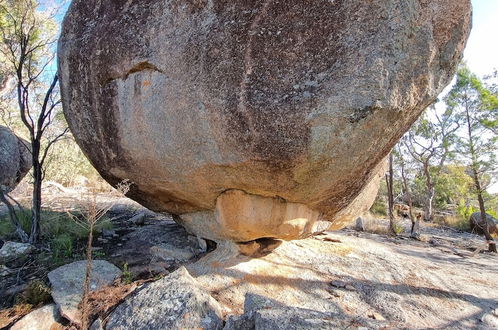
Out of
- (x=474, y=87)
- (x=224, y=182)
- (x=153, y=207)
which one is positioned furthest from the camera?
(x=474, y=87)

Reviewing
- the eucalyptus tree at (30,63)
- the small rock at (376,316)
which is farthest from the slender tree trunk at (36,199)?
the small rock at (376,316)

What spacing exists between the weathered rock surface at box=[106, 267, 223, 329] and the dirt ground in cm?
34

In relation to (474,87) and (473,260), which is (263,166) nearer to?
(473,260)

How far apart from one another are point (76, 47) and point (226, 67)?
69.8 inches

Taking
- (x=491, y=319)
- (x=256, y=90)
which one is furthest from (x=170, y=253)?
(x=491, y=319)

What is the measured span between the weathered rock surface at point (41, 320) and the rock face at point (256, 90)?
1.40 metres

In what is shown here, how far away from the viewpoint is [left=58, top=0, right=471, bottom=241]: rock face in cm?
250

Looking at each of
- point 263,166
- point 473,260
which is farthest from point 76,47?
point 473,260

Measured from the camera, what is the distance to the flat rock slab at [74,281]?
302 cm

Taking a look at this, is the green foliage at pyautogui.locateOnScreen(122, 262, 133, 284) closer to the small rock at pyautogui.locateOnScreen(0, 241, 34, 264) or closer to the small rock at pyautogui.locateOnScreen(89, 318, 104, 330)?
the small rock at pyautogui.locateOnScreen(89, 318, 104, 330)

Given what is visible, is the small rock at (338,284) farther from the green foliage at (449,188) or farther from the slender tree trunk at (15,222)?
the green foliage at (449,188)

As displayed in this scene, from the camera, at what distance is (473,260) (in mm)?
6102

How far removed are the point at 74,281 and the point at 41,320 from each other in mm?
488

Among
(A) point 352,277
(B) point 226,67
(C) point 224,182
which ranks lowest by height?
(A) point 352,277
